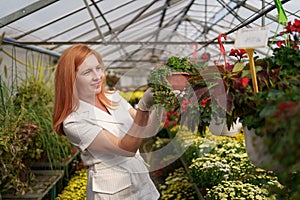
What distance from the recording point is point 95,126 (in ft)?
4.76

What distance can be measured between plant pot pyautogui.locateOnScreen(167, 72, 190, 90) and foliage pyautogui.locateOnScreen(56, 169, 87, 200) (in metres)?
2.20

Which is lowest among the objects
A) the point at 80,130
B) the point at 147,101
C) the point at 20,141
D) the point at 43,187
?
the point at 43,187

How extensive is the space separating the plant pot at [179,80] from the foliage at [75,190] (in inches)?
86.6

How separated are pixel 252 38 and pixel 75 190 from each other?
2.66 meters

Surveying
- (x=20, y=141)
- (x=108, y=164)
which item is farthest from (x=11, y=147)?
(x=108, y=164)

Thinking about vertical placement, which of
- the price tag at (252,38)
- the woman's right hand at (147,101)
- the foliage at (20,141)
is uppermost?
the price tag at (252,38)

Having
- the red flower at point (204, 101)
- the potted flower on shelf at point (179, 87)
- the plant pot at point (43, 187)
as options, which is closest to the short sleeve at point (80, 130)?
the potted flower on shelf at point (179, 87)

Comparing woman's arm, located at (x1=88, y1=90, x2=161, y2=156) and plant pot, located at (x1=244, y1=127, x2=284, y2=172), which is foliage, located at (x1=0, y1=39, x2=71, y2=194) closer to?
woman's arm, located at (x1=88, y1=90, x2=161, y2=156)

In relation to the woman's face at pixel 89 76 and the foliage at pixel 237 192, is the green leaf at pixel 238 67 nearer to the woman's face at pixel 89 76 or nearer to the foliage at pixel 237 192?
the woman's face at pixel 89 76

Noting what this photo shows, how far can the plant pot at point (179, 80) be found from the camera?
3.58ft

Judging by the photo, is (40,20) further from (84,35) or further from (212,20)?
(212,20)

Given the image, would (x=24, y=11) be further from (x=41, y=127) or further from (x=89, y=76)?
(x=89, y=76)

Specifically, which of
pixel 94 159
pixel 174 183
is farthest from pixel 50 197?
pixel 94 159

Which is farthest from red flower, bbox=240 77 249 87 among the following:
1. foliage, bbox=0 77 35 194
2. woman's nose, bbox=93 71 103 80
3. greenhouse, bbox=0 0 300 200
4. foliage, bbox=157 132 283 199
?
foliage, bbox=0 77 35 194
